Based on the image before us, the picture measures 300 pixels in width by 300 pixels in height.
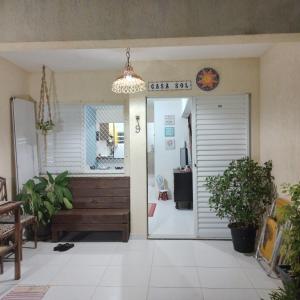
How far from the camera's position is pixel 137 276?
10.2ft

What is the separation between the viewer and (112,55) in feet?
12.6

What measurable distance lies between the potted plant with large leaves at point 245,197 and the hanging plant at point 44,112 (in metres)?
A: 2.59

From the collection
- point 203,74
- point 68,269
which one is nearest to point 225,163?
point 203,74

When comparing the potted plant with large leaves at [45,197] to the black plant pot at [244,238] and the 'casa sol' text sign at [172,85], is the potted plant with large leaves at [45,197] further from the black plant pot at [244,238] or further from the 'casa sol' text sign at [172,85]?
the black plant pot at [244,238]

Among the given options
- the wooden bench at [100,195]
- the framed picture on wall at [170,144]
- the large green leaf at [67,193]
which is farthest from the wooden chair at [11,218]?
the framed picture on wall at [170,144]

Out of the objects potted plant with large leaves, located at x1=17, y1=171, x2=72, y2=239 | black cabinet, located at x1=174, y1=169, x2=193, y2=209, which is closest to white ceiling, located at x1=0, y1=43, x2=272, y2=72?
potted plant with large leaves, located at x1=17, y1=171, x2=72, y2=239

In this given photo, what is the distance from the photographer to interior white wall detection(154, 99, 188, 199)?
7.14 metres

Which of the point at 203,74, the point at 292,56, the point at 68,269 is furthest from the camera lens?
the point at 203,74

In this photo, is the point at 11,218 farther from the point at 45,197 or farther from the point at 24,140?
the point at 24,140

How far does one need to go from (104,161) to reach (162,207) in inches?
80.2

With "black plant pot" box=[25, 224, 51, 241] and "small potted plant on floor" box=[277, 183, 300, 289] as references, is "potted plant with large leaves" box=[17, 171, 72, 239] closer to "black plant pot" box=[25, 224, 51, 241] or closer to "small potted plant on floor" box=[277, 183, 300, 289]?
"black plant pot" box=[25, 224, 51, 241]

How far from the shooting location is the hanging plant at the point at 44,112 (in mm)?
4535

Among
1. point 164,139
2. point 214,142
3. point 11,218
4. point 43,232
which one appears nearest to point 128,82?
point 214,142

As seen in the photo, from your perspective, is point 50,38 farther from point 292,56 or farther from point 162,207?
point 162,207
